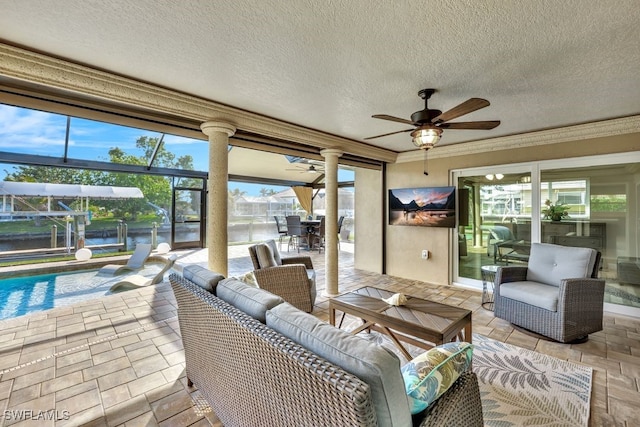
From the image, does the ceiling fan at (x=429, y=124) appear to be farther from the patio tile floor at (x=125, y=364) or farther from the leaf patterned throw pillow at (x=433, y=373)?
the patio tile floor at (x=125, y=364)

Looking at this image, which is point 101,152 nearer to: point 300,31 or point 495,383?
point 300,31

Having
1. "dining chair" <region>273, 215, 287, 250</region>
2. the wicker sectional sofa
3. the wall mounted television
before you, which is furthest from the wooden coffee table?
"dining chair" <region>273, 215, 287, 250</region>

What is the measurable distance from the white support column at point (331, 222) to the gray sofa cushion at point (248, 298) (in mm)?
2655

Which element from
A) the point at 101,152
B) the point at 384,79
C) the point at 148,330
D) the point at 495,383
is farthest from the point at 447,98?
the point at 101,152

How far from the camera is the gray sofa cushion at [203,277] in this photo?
1772 mm

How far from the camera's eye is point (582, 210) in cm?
374

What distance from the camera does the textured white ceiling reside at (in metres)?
1.54

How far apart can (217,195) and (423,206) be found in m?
3.62

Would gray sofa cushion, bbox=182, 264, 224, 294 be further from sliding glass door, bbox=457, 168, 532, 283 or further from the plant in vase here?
the plant in vase

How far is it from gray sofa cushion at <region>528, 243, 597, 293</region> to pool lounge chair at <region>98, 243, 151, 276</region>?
643cm

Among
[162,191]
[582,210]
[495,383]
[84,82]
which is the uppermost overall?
[84,82]

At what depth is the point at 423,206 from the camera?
4.91 metres

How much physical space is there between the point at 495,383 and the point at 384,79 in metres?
2.69

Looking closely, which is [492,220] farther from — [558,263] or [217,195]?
[217,195]
